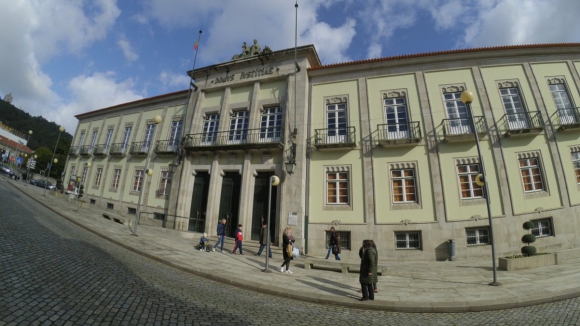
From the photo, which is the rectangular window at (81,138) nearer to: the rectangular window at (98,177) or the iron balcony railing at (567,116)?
the rectangular window at (98,177)

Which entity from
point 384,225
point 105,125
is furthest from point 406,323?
point 105,125

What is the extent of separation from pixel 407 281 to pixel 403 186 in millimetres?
6500

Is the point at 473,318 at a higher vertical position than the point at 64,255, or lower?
lower

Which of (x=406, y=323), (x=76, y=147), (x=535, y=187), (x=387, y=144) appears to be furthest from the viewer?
(x=76, y=147)

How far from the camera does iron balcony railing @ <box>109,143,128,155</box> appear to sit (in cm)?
2433

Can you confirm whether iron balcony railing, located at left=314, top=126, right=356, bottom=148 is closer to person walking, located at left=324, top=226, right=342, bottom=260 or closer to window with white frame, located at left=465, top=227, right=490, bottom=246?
person walking, located at left=324, top=226, right=342, bottom=260

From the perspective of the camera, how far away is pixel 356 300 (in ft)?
21.3

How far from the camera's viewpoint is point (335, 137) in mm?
15594

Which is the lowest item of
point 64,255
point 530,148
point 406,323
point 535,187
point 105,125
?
point 406,323

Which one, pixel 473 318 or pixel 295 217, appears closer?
pixel 473 318

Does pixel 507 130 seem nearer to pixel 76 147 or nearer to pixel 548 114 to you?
pixel 548 114

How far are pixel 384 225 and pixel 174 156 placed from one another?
1680cm

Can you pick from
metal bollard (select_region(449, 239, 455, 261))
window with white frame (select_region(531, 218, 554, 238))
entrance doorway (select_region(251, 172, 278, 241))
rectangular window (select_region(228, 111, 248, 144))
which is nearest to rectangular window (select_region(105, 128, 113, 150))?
rectangular window (select_region(228, 111, 248, 144))

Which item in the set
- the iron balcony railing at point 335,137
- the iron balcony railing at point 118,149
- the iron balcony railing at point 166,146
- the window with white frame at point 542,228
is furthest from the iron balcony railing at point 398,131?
the iron balcony railing at point 118,149
